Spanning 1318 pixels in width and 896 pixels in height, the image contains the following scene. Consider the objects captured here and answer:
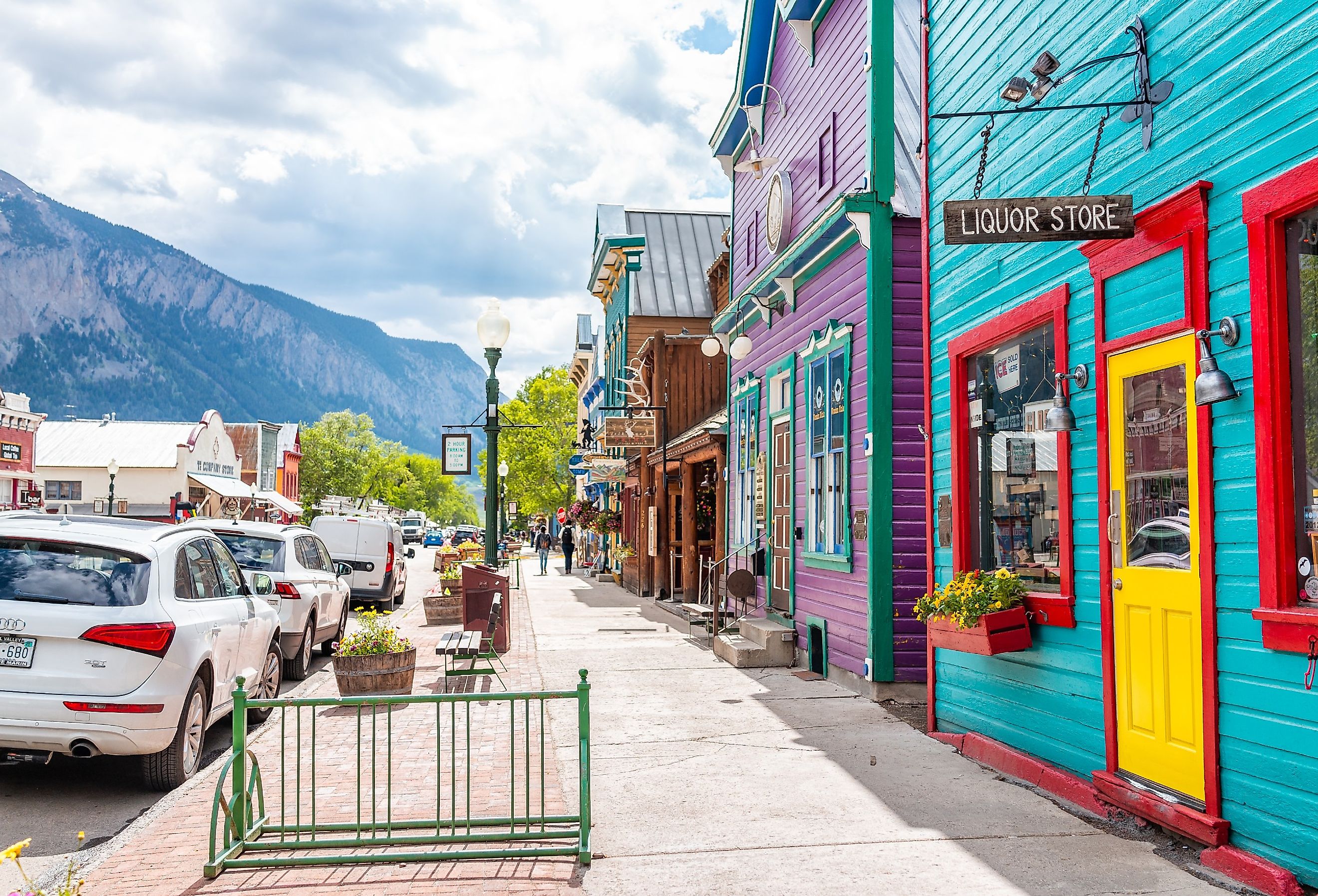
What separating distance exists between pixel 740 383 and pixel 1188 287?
36.7ft

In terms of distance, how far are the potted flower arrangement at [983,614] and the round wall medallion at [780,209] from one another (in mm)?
6894

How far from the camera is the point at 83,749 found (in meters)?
6.53

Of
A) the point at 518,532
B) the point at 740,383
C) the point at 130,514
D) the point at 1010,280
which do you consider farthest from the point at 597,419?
the point at 518,532

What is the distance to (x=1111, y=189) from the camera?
6.46 meters

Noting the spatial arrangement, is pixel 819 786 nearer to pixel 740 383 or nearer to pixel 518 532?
pixel 740 383

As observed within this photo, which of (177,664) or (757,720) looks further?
(757,720)

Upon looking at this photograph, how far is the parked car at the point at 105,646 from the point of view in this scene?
6445mm

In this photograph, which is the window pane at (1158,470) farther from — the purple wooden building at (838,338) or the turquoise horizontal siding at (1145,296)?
the purple wooden building at (838,338)

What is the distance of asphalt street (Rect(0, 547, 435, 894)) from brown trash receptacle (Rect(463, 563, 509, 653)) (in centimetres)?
468

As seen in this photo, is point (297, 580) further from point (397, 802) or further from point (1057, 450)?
point (1057, 450)

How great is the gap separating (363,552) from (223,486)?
52251 mm

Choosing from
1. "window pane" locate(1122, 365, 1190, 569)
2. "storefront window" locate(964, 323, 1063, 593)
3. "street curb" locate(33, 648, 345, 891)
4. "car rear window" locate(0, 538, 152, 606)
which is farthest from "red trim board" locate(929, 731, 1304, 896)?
"car rear window" locate(0, 538, 152, 606)

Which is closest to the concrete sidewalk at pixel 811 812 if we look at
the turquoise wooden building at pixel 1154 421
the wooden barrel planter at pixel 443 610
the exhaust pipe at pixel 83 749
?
the turquoise wooden building at pixel 1154 421

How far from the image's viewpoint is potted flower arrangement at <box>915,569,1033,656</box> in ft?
23.5
